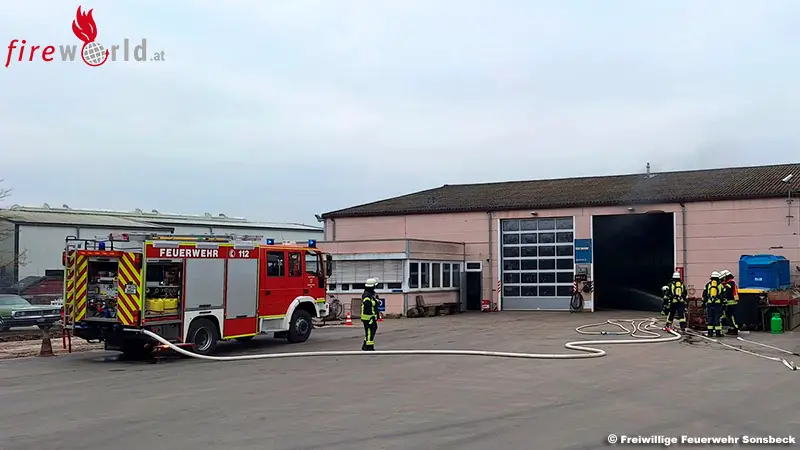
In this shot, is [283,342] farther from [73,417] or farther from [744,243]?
[744,243]

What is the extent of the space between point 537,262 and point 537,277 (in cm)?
66

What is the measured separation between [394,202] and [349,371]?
26.8 metres

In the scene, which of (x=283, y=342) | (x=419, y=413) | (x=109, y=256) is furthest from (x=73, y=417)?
(x=283, y=342)

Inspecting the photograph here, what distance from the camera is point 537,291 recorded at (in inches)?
1292

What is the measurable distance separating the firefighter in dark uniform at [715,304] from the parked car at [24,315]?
1824cm

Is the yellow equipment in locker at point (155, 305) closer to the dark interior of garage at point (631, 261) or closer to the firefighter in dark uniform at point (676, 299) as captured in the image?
the firefighter in dark uniform at point (676, 299)

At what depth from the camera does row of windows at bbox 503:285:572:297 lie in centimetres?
3228

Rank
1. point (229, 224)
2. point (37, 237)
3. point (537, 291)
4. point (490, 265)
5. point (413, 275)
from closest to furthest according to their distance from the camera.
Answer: point (413, 275) → point (537, 291) → point (490, 265) → point (37, 237) → point (229, 224)

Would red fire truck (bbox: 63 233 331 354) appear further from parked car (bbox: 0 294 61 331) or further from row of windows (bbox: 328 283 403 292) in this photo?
row of windows (bbox: 328 283 403 292)

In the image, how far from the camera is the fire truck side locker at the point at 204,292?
15.1 metres

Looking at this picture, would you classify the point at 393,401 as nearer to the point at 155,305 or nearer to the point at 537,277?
the point at 155,305

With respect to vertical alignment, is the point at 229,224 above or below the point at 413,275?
above

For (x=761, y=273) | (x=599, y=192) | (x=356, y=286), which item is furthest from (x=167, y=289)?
(x=599, y=192)

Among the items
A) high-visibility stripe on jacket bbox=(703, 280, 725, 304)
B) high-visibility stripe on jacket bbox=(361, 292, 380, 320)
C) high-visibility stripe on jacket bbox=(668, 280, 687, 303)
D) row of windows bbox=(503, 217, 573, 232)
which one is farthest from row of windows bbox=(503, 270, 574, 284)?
high-visibility stripe on jacket bbox=(361, 292, 380, 320)
